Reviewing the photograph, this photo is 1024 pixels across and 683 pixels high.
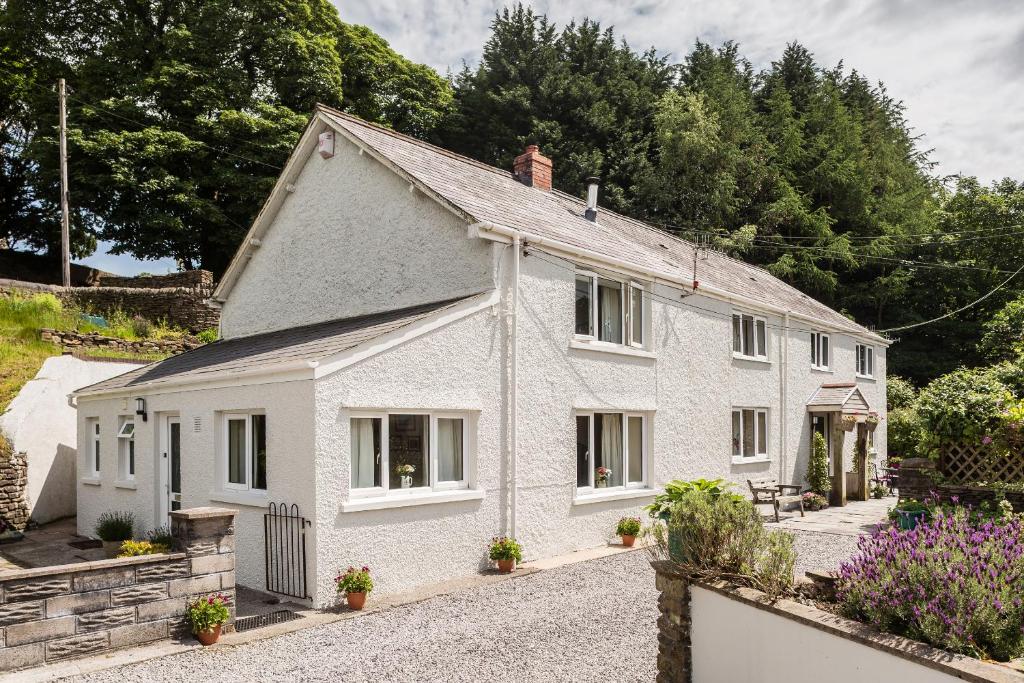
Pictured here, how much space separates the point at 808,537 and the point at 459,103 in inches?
1201

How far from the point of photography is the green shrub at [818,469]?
2112 centimetres

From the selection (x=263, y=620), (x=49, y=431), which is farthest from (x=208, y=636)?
(x=49, y=431)

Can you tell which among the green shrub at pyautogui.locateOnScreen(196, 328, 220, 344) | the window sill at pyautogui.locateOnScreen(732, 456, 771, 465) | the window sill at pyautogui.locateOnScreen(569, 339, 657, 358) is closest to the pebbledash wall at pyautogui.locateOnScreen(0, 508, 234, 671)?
the window sill at pyautogui.locateOnScreen(569, 339, 657, 358)

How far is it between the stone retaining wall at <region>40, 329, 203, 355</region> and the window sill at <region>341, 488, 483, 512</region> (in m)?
14.4

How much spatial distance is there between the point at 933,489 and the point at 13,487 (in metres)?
19.2

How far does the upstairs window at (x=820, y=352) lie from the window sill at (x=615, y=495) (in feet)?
34.5

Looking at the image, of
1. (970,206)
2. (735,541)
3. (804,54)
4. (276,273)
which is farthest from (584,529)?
(804,54)

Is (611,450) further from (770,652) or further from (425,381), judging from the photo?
(770,652)

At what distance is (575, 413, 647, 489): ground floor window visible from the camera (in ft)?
46.1

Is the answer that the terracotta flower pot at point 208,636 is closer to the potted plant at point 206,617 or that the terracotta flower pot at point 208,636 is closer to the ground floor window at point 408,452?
the potted plant at point 206,617

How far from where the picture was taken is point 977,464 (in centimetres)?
1391

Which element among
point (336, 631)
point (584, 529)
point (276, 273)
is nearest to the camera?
point (336, 631)

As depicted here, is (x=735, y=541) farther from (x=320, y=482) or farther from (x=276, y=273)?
(x=276, y=273)

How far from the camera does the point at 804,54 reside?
1871 inches
